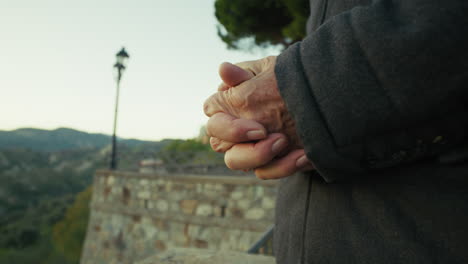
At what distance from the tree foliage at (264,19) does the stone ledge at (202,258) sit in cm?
514

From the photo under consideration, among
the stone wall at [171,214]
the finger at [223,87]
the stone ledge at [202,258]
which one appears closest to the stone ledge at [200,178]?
the stone wall at [171,214]

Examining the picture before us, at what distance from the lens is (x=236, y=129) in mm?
631

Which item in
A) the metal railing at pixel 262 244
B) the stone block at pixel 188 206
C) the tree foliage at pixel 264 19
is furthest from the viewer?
the stone block at pixel 188 206

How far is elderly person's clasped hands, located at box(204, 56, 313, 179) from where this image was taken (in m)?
0.63

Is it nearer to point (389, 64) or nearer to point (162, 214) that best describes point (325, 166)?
point (389, 64)

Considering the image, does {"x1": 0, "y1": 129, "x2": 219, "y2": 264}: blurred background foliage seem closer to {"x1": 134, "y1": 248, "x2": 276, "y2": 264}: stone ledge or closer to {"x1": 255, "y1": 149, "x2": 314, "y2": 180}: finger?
{"x1": 134, "y1": 248, "x2": 276, "y2": 264}: stone ledge

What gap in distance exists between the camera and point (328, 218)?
2.09 feet

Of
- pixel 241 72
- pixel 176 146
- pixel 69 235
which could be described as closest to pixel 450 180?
pixel 241 72

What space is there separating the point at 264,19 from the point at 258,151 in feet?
23.5

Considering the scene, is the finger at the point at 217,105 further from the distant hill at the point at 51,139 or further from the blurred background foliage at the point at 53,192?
the distant hill at the point at 51,139

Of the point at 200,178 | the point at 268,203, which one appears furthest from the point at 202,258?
the point at 200,178

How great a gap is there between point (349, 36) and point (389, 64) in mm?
95

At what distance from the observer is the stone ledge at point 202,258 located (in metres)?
1.64

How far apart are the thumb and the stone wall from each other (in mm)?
6373
